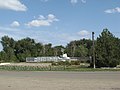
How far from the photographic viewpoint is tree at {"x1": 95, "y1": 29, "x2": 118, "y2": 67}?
2766 inches

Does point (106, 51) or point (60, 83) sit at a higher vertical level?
point (106, 51)

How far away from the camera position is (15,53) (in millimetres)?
168125

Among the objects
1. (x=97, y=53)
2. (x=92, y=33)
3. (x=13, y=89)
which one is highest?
(x=92, y=33)

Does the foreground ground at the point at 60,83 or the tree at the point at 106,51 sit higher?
the tree at the point at 106,51

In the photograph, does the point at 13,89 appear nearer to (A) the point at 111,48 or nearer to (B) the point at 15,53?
(A) the point at 111,48

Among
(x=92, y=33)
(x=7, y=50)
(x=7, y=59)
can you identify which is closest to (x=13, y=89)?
(x=92, y=33)

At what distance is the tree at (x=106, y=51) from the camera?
70.2 m

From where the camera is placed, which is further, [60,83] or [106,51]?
[106,51]

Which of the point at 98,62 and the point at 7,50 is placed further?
the point at 7,50

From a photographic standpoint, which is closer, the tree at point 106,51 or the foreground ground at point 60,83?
the foreground ground at point 60,83

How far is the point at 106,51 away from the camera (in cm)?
7094

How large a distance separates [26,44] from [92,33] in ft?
304

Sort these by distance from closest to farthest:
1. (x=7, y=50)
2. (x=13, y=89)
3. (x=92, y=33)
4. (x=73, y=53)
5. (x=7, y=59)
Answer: (x=13, y=89)
(x=92, y=33)
(x=7, y=59)
(x=7, y=50)
(x=73, y=53)

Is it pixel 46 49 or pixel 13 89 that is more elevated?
pixel 46 49
